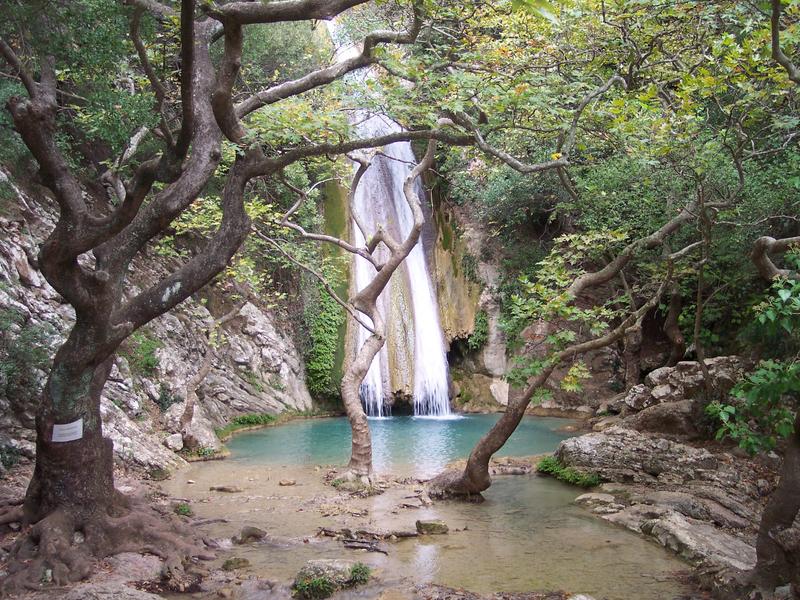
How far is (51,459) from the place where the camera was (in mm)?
5758

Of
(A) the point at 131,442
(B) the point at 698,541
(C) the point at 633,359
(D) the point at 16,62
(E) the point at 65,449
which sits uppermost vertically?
(D) the point at 16,62

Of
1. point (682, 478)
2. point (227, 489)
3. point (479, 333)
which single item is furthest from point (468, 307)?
point (227, 489)

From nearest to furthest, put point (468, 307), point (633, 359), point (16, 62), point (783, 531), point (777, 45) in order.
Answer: point (783, 531) < point (777, 45) < point (16, 62) < point (633, 359) < point (468, 307)

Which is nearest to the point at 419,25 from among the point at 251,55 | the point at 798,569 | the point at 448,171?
the point at 798,569

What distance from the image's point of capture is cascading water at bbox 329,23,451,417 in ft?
62.4

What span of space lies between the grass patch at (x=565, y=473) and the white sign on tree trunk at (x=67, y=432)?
7.36 metres

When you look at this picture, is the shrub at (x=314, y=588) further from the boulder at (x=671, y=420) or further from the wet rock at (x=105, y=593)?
the boulder at (x=671, y=420)

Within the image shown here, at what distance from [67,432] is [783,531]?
615cm

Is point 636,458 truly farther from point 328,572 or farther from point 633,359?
point 633,359

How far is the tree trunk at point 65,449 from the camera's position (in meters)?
5.75

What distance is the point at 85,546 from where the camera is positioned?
18.5 ft

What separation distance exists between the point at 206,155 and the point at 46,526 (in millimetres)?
3688

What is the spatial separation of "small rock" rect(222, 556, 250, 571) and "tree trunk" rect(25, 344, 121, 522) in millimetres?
1294

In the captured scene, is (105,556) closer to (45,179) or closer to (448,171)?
(45,179)
